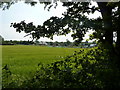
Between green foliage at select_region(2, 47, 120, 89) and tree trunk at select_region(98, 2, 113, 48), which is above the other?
tree trunk at select_region(98, 2, 113, 48)

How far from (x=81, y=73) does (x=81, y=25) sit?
1.60m

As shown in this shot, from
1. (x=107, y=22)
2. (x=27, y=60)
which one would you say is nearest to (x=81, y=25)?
(x=107, y=22)

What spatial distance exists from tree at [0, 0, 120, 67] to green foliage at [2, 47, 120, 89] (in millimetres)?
707

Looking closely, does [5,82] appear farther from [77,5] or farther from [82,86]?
[77,5]

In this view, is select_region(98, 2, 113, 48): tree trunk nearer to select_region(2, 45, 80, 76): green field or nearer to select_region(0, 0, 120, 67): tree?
select_region(0, 0, 120, 67): tree

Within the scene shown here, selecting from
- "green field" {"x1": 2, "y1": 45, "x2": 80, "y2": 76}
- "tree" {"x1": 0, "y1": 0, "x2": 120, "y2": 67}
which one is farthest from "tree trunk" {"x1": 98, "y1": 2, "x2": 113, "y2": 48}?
"green field" {"x1": 2, "y1": 45, "x2": 80, "y2": 76}

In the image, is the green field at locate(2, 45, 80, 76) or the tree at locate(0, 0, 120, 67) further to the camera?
the green field at locate(2, 45, 80, 76)

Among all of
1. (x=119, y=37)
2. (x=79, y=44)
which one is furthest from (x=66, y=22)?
(x=119, y=37)

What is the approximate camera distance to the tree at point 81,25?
7945 millimetres

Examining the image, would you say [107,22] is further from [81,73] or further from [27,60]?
[27,60]

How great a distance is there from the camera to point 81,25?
26.1ft

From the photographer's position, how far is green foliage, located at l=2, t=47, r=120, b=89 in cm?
728

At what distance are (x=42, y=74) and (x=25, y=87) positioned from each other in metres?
0.91

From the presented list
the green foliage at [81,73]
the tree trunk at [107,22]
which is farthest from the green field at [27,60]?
the tree trunk at [107,22]
